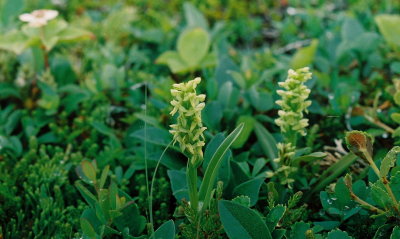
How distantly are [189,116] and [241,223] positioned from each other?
1.14 ft

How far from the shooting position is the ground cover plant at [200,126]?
1.48 metres

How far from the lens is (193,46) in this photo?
8.03 feet

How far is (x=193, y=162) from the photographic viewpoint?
1.42 m

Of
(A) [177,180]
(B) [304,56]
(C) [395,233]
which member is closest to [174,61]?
(B) [304,56]

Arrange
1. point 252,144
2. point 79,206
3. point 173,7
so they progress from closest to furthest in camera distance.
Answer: point 79,206, point 252,144, point 173,7

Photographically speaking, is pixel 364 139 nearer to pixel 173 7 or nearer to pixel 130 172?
pixel 130 172

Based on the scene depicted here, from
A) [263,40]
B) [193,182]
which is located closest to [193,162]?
[193,182]

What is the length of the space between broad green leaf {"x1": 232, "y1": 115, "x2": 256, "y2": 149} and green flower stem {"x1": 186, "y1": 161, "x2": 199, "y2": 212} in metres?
0.47

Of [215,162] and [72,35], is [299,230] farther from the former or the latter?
[72,35]

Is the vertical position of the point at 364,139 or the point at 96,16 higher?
the point at 364,139

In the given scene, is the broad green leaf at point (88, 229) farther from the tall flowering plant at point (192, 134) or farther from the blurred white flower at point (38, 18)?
the blurred white flower at point (38, 18)

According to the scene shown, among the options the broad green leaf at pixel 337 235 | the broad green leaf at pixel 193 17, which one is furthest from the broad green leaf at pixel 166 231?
the broad green leaf at pixel 193 17

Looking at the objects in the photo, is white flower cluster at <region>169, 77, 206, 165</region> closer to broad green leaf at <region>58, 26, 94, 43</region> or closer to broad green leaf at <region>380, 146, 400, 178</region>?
broad green leaf at <region>380, 146, 400, 178</region>

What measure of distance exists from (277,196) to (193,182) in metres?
0.31
